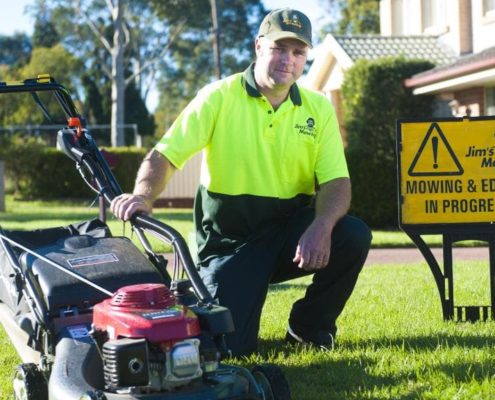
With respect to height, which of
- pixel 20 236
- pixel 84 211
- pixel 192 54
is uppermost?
pixel 192 54

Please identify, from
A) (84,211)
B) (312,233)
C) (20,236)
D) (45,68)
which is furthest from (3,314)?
(45,68)

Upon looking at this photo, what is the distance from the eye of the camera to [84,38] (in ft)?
161

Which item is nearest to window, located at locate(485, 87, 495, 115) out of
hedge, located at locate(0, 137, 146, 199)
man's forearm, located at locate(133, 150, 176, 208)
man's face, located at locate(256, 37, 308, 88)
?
man's face, located at locate(256, 37, 308, 88)

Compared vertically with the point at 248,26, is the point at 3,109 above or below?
below

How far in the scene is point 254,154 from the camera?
4.99m

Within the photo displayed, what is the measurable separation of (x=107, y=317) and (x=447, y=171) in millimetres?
3125

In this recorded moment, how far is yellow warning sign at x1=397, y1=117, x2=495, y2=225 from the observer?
5.81 m

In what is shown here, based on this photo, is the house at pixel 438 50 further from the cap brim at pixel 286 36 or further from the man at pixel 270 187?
the cap brim at pixel 286 36

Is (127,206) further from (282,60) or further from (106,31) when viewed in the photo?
(106,31)

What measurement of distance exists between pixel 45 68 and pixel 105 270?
44121mm

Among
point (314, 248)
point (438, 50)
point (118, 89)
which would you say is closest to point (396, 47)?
point (438, 50)

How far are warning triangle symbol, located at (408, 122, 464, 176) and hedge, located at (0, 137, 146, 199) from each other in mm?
22144

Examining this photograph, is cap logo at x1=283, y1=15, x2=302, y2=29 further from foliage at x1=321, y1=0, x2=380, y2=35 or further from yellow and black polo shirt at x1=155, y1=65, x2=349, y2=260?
foliage at x1=321, y1=0, x2=380, y2=35

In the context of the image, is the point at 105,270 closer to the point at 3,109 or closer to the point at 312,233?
the point at 312,233
